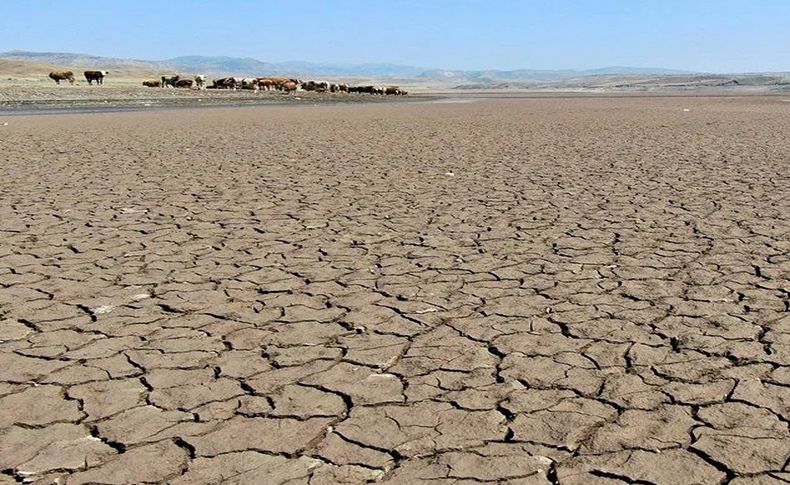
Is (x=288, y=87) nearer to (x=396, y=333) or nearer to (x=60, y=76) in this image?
(x=60, y=76)

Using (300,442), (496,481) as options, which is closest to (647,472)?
(496,481)

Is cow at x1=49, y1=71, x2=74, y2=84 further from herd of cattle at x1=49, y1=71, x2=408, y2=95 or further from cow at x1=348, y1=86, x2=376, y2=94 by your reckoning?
cow at x1=348, y1=86, x2=376, y2=94

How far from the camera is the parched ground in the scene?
101 inches

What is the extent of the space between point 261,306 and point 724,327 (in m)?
2.44

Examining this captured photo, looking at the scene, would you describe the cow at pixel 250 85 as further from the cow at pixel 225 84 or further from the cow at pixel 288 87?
the cow at pixel 288 87

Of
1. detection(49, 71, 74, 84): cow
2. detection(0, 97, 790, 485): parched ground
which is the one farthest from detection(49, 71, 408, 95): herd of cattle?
detection(0, 97, 790, 485): parched ground

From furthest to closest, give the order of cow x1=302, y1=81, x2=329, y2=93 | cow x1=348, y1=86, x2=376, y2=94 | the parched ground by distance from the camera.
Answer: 1. cow x1=348, y1=86, x2=376, y2=94
2. cow x1=302, y1=81, x2=329, y2=93
3. the parched ground

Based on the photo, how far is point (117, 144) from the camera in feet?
44.6

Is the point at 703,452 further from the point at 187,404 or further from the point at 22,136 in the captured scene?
the point at 22,136

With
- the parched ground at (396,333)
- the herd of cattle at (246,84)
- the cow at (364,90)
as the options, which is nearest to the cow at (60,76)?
the herd of cattle at (246,84)

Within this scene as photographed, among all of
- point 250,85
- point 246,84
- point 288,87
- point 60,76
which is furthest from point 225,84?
point 60,76

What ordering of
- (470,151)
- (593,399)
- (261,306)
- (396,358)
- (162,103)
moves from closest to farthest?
(593,399), (396,358), (261,306), (470,151), (162,103)

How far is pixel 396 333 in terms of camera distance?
3.73 m

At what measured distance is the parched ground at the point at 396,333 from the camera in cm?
256
